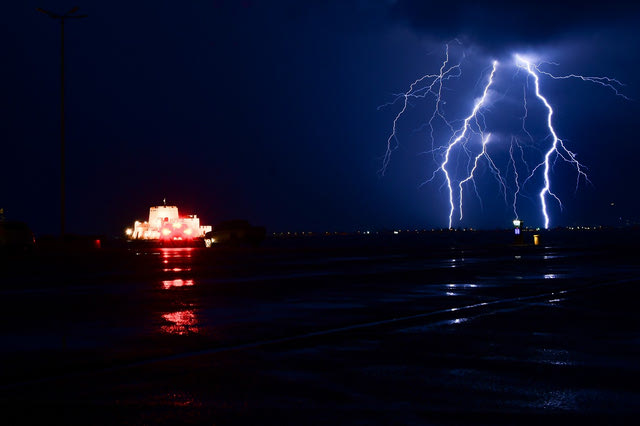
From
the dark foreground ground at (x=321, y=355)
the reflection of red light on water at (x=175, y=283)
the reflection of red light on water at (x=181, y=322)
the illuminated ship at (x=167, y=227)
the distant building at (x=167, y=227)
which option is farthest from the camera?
the distant building at (x=167, y=227)

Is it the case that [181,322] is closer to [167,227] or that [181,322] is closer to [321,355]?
[321,355]

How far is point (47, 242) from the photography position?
4869cm

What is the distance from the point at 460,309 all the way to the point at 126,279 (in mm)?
11652

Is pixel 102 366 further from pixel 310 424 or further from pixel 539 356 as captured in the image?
pixel 539 356

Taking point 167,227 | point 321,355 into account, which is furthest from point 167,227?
point 321,355

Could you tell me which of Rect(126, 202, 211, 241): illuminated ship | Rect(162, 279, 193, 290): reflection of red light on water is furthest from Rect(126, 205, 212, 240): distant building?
Rect(162, 279, 193, 290): reflection of red light on water

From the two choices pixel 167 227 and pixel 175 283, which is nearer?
pixel 175 283

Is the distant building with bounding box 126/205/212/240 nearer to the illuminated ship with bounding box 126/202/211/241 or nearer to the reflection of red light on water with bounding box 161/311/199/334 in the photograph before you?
the illuminated ship with bounding box 126/202/211/241

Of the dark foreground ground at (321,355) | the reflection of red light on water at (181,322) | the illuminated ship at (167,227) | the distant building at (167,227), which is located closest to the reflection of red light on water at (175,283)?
the dark foreground ground at (321,355)

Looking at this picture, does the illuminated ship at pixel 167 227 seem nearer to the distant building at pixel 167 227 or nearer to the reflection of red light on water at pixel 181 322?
the distant building at pixel 167 227

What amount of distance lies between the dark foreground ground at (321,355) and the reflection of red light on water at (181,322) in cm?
5

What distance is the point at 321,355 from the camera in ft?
30.2

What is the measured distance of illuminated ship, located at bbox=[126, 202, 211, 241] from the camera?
270ft

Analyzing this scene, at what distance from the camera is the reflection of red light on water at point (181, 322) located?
11.5 metres
